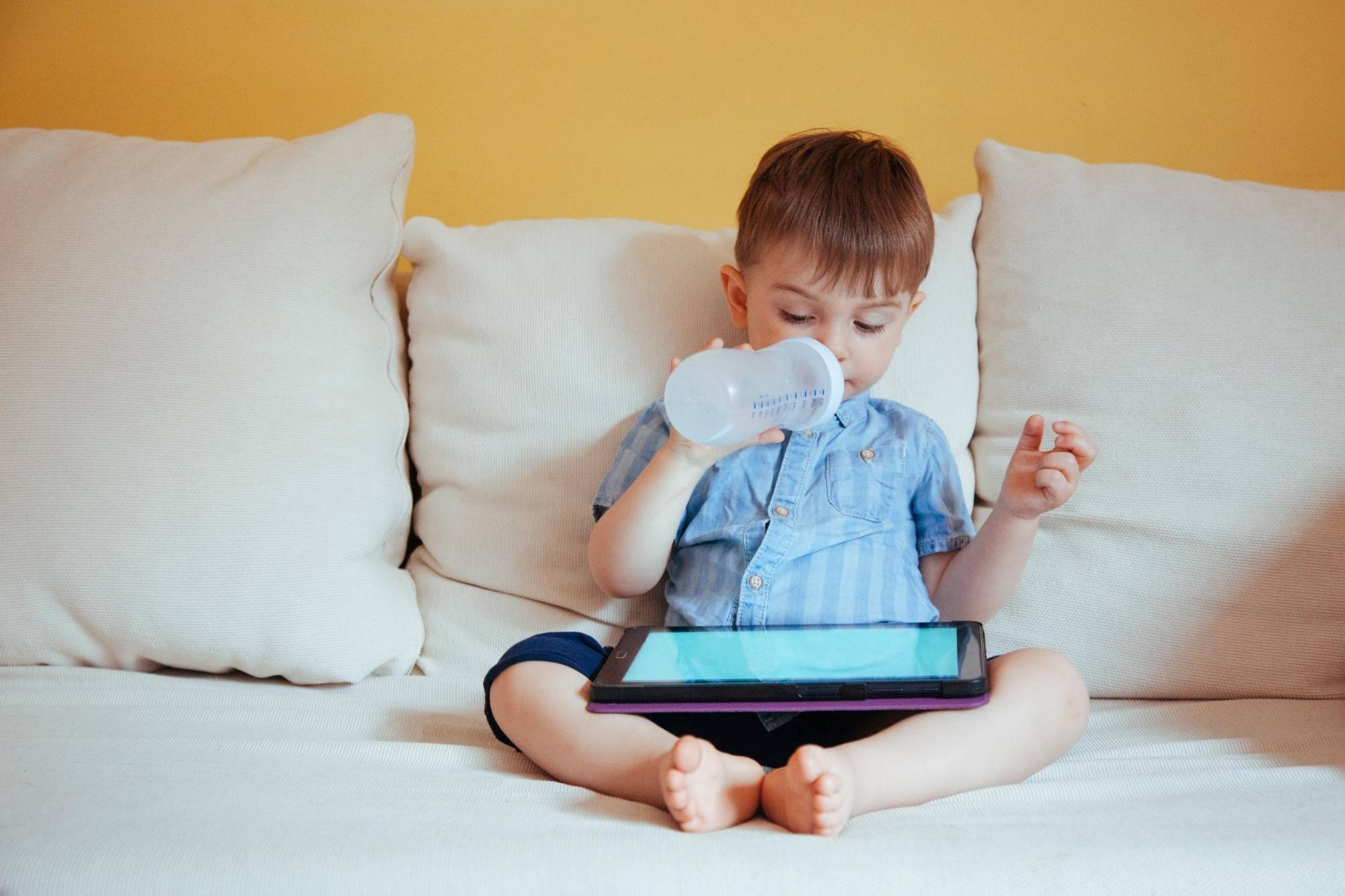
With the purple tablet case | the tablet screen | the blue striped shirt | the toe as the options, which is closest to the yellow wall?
the blue striped shirt

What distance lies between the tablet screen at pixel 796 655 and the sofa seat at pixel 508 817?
11cm

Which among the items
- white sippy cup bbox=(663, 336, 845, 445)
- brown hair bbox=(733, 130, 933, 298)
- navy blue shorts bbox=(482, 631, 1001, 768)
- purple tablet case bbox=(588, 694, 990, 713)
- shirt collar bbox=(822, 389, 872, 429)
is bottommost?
navy blue shorts bbox=(482, 631, 1001, 768)

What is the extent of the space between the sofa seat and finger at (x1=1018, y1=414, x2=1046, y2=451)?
285mm

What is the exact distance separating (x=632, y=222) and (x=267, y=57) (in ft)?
2.19

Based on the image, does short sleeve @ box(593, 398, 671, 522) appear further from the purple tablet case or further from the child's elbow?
the purple tablet case

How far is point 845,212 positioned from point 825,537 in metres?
0.33

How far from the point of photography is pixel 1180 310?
3.94 ft

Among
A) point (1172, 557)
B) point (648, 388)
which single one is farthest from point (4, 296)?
point (1172, 557)

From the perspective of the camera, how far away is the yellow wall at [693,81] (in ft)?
5.17

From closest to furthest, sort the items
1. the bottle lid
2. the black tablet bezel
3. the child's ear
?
the black tablet bezel, the bottle lid, the child's ear

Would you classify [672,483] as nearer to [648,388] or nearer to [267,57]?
[648,388]

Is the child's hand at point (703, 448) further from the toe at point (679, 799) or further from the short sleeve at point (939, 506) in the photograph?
the toe at point (679, 799)

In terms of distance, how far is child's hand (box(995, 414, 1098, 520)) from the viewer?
1006 millimetres

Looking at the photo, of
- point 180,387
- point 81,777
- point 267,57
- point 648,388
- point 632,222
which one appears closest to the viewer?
point 81,777
